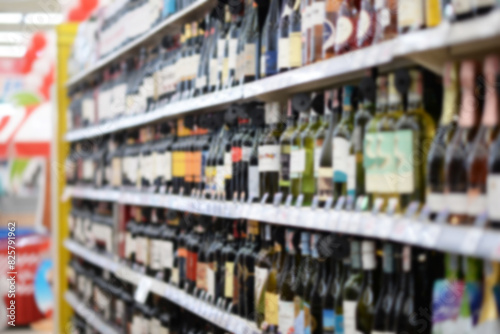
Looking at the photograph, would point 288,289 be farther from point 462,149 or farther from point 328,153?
point 462,149

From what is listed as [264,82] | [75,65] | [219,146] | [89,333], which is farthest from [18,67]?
[264,82]

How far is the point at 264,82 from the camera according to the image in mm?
2494

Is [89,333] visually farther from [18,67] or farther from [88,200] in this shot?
[18,67]

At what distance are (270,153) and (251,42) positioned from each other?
545mm

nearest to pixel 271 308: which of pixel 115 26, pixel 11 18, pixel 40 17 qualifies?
pixel 115 26

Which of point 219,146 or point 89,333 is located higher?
point 219,146

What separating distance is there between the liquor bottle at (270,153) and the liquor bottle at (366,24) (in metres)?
0.64

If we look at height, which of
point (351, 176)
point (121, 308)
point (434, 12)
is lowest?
point (121, 308)

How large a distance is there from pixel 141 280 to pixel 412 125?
8.11 feet

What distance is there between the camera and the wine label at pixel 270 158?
2.50m

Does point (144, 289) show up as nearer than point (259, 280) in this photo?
No

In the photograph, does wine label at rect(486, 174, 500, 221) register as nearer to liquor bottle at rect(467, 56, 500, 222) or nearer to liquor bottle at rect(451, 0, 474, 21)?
liquor bottle at rect(467, 56, 500, 222)

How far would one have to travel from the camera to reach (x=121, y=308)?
14.8ft

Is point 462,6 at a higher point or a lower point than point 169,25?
lower
